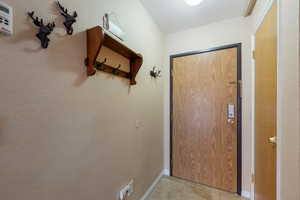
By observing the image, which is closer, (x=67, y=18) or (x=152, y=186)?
(x=67, y=18)

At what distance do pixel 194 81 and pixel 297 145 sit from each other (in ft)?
4.60

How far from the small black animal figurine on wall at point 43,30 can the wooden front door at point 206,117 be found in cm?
171

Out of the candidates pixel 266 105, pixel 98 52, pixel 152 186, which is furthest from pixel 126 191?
pixel 266 105

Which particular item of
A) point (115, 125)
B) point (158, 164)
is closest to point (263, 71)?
point (115, 125)

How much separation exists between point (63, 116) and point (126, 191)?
1010 mm

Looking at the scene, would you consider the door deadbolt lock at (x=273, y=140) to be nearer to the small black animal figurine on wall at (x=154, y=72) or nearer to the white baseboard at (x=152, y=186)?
the small black animal figurine on wall at (x=154, y=72)

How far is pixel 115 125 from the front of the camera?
1243 mm

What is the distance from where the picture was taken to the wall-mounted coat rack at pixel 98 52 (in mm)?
903

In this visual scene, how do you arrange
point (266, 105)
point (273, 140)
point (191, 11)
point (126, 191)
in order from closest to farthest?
point (273, 140) → point (266, 105) → point (126, 191) → point (191, 11)

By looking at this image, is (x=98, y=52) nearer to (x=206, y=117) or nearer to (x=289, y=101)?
(x=289, y=101)

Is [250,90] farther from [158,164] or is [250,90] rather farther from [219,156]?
[158,164]

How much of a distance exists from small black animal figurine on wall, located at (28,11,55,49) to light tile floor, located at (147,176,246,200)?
1917 mm

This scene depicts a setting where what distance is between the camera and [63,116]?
814 mm

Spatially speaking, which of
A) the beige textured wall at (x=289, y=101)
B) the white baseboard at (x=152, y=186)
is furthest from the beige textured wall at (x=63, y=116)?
the beige textured wall at (x=289, y=101)
